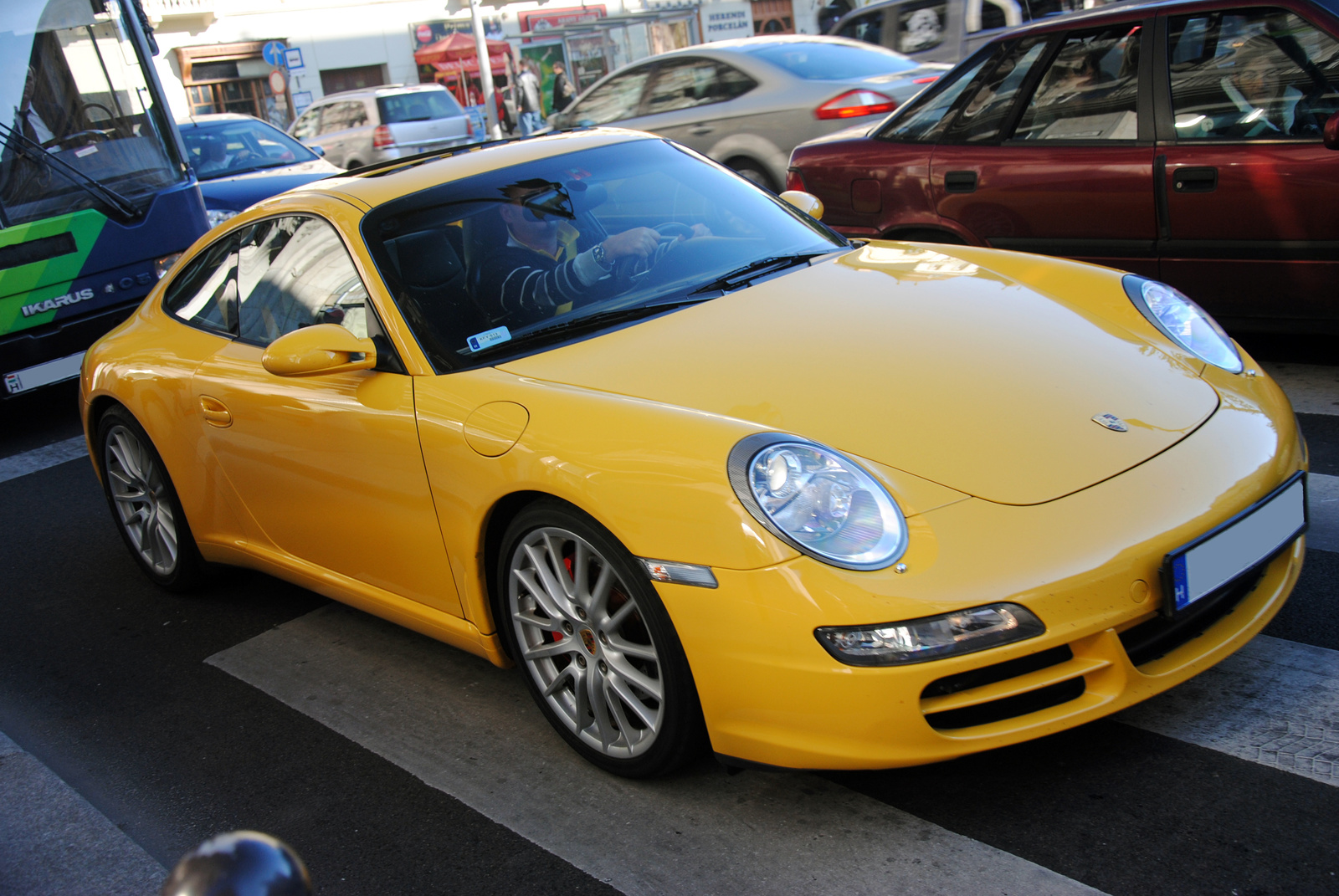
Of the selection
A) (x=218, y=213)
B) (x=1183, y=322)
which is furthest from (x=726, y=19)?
(x=1183, y=322)

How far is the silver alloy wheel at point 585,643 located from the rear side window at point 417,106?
1664 centimetres

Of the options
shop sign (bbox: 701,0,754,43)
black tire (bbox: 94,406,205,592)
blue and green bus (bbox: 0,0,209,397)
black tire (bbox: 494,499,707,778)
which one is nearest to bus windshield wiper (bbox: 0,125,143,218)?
blue and green bus (bbox: 0,0,209,397)

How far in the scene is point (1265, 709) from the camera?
8.75ft

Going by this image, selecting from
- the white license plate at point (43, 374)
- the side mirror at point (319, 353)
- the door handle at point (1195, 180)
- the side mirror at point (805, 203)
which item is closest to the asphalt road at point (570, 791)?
the side mirror at point (319, 353)

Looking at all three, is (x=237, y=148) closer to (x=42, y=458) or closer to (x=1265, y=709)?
(x=42, y=458)

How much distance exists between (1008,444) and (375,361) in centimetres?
162

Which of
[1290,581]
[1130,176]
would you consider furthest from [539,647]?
[1130,176]

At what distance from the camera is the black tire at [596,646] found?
253 cm

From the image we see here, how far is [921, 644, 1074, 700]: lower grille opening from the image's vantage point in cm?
229

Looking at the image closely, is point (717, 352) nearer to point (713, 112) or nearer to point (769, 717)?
point (769, 717)

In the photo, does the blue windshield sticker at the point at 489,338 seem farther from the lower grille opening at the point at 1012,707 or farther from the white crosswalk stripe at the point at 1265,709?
the white crosswalk stripe at the point at 1265,709

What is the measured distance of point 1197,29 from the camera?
498cm

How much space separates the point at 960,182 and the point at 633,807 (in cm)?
384

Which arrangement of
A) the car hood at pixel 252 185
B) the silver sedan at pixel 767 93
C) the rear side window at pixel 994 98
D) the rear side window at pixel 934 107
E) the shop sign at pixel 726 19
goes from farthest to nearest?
the shop sign at pixel 726 19
the car hood at pixel 252 185
the silver sedan at pixel 767 93
the rear side window at pixel 934 107
the rear side window at pixel 994 98
